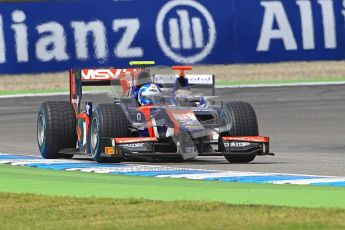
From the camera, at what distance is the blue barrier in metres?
27.8

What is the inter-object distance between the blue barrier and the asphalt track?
1.18m

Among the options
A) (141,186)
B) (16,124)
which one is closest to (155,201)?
(141,186)

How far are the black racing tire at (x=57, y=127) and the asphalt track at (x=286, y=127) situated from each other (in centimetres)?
147

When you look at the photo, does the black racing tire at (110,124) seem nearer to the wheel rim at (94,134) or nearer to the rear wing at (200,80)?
the wheel rim at (94,134)

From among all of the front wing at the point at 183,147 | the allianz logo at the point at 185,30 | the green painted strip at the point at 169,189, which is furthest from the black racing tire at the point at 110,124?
the allianz logo at the point at 185,30

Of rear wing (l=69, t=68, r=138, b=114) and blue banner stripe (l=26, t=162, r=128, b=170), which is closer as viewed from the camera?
blue banner stripe (l=26, t=162, r=128, b=170)

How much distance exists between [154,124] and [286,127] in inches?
276

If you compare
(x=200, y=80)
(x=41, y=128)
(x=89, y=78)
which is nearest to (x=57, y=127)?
(x=41, y=128)

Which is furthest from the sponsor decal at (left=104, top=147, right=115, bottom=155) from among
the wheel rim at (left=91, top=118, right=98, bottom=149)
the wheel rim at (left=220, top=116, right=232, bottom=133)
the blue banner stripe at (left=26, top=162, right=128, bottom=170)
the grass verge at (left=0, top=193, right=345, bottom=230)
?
the grass verge at (left=0, top=193, right=345, bottom=230)

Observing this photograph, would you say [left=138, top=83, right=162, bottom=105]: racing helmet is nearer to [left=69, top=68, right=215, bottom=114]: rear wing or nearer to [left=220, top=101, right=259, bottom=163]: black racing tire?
[left=69, top=68, right=215, bottom=114]: rear wing

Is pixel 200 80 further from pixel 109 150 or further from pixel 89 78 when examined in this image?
pixel 109 150

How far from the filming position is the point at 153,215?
31.9ft

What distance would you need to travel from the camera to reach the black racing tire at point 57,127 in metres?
16.0

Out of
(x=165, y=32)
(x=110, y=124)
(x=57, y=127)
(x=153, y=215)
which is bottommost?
(x=153, y=215)
